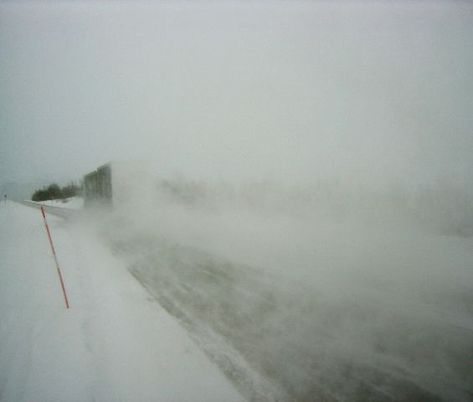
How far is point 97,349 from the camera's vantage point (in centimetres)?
361

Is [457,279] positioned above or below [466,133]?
below

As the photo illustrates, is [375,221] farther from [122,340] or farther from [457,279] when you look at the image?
[122,340]

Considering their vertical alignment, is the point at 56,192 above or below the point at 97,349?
below

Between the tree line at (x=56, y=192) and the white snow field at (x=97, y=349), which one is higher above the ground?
the white snow field at (x=97, y=349)

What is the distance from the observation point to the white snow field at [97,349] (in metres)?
2.92

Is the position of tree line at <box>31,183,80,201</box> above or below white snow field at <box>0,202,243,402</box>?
below

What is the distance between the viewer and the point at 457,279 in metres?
5.57

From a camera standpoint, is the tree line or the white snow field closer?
the white snow field

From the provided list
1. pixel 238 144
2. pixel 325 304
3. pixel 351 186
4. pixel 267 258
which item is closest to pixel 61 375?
pixel 325 304

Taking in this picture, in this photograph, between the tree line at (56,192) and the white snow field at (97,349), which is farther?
the tree line at (56,192)

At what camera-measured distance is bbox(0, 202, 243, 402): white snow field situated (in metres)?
2.92

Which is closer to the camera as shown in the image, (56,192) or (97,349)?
(97,349)

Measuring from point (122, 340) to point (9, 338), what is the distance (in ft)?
5.82

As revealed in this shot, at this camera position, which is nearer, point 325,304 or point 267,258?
point 325,304
